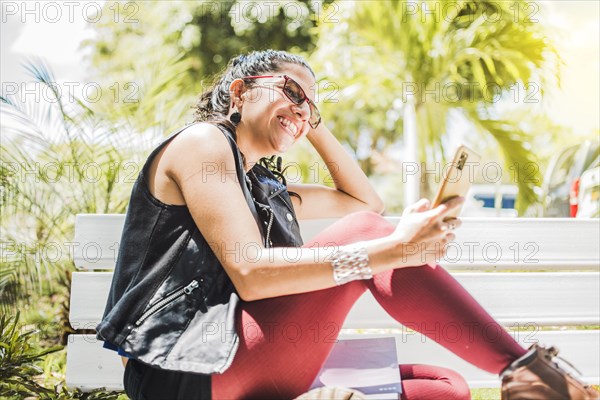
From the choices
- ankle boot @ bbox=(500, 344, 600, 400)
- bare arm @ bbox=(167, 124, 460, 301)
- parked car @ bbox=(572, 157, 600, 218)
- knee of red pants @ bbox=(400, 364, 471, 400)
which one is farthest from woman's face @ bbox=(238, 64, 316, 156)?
parked car @ bbox=(572, 157, 600, 218)

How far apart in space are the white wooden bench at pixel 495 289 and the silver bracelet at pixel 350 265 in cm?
93

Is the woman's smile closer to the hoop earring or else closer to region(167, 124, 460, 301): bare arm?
the hoop earring

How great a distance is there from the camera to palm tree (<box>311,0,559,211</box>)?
297 inches

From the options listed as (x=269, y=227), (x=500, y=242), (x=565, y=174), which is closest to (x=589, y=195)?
(x=500, y=242)

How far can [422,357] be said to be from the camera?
2541 millimetres

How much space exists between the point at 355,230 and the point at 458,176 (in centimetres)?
36

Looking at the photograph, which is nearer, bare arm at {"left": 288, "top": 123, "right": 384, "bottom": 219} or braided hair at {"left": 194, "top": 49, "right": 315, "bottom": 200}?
braided hair at {"left": 194, "top": 49, "right": 315, "bottom": 200}

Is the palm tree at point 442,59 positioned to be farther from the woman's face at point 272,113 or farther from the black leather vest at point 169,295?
the black leather vest at point 169,295

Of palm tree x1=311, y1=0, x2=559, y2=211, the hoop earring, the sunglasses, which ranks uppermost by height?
palm tree x1=311, y1=0, x2=559, y2=211

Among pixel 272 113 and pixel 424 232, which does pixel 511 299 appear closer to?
pixel 424 232

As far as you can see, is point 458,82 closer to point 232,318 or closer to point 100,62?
point 232,318

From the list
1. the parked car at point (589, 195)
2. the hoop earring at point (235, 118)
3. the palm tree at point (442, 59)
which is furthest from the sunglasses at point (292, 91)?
the palm tree at point (442, 59)

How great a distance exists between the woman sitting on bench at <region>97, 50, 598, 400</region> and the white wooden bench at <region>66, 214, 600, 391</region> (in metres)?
0.76

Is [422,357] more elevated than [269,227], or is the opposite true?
[269,227]
